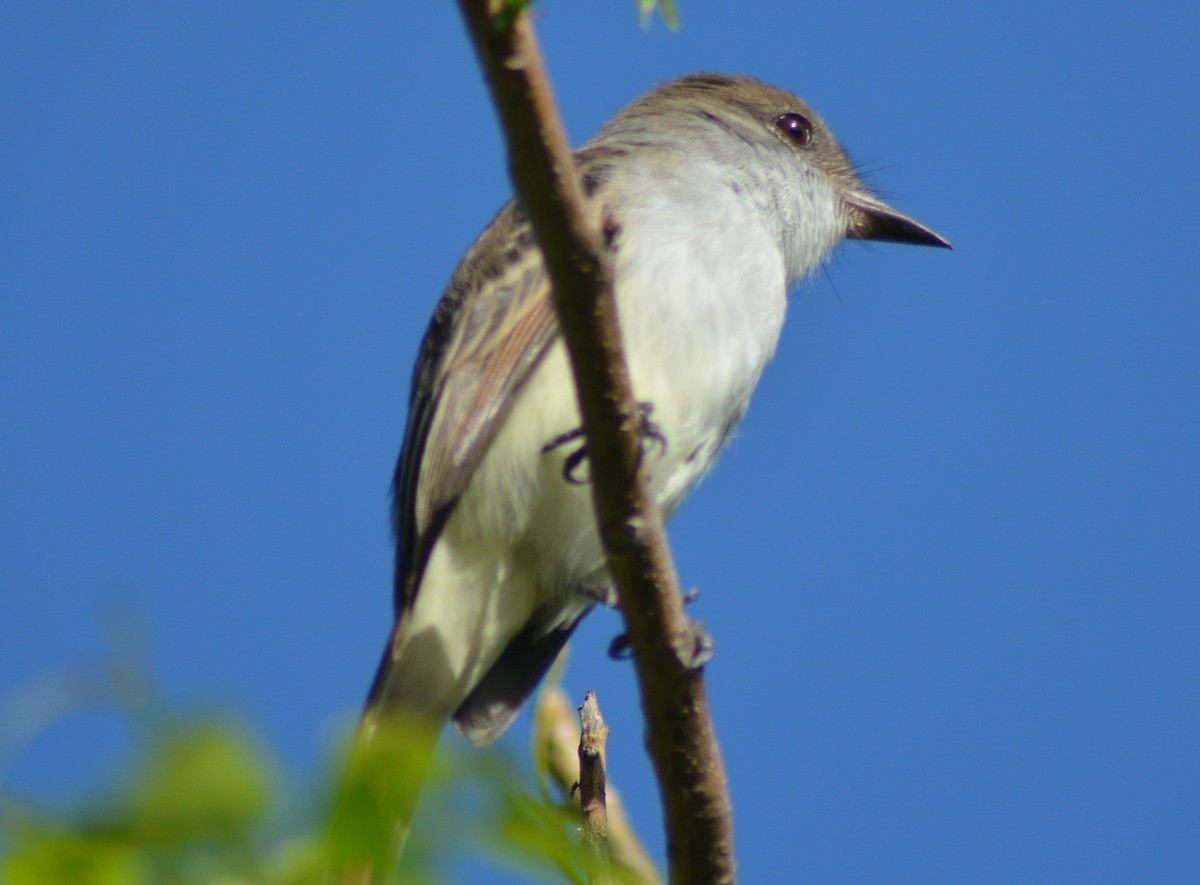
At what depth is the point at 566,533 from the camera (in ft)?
12.8

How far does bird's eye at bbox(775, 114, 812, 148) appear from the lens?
5500 millimetres

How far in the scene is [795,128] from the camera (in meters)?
5.53

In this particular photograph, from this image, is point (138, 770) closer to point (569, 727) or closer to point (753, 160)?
point (569, 727)

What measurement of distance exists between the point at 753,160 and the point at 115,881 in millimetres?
4058

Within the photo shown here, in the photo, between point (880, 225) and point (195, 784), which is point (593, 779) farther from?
point (880, 225)

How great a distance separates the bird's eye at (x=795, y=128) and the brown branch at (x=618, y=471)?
3.16 metres

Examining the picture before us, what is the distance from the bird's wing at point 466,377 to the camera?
374cm

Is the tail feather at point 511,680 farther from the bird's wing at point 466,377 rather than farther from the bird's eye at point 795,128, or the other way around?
the bird's eye at point 795,128

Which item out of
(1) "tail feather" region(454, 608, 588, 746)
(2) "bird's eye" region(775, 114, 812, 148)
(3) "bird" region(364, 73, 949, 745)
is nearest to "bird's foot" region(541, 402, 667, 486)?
(3) "bird" region(364, 73, 949, 745)

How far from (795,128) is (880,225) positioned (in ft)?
1.87

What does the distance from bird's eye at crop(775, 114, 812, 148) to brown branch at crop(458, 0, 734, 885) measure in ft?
10.4

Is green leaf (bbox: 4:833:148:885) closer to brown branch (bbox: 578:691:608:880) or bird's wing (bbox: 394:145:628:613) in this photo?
brown branch (bbox: 578:691:608:880)

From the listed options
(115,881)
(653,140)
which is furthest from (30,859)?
(653,140)

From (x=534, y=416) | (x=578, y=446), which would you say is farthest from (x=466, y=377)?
(x=578, y=446)
